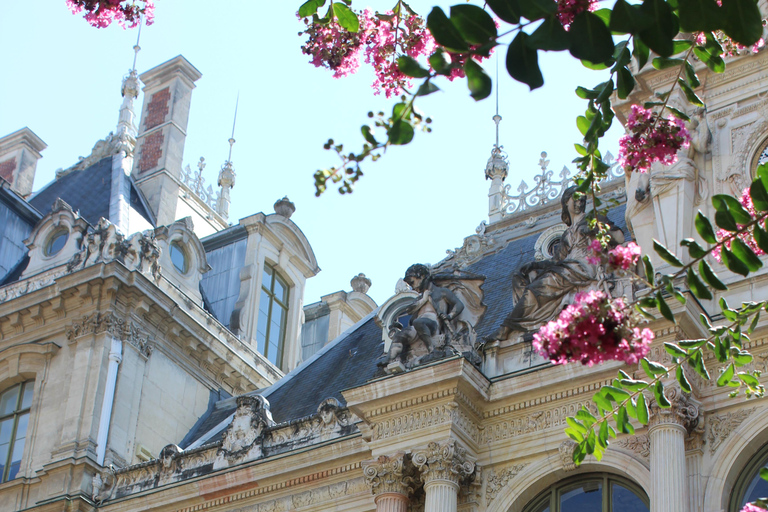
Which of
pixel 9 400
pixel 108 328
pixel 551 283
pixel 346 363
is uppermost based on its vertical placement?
pixel 108 328

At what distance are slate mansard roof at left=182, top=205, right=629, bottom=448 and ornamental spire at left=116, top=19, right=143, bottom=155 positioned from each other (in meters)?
8.80

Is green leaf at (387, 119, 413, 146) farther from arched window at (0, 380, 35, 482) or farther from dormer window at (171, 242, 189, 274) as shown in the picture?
dormer window at (171, 242, 189, 274)

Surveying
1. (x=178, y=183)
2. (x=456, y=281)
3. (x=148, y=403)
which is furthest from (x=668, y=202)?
(x=178, y=183)

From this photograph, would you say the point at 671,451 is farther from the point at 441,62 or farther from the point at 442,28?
the point at 442,28

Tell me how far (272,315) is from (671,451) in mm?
13766

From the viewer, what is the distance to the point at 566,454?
50.6 ft

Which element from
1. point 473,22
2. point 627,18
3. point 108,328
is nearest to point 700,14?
point 627,18

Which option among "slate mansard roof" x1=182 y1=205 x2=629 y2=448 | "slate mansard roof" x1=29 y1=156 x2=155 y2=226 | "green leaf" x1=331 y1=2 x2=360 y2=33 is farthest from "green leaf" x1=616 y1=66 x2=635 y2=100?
"slate mansard roof" x1=29 y1=156 x2=155 y2=226

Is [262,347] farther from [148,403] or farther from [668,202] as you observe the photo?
[668,202]

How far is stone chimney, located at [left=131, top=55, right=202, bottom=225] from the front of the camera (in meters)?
28.3

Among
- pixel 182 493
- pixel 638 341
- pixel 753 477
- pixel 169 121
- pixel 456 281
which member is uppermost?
pixel 169 121

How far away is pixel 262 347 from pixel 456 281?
31.0ft

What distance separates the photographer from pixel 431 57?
20.5 feet

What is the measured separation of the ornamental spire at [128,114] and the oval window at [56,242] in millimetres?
5456
